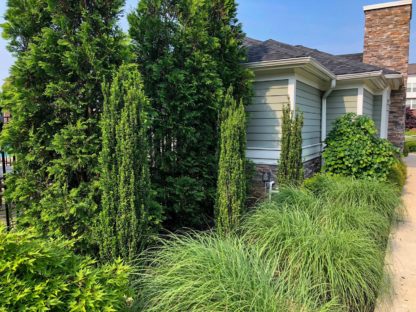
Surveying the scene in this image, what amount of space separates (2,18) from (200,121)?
8.57ft

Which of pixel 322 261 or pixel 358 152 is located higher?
pixel 358 152

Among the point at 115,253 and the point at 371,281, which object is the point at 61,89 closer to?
the point at 115,253

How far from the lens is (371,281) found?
9.34ft

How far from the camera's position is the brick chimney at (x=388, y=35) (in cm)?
1245

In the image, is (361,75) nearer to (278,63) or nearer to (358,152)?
(358,152)

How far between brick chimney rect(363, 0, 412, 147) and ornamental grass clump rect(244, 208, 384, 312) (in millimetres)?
12259

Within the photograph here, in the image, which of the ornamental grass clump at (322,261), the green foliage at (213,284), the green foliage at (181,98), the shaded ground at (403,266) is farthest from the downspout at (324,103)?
the green foliage at (213,284)

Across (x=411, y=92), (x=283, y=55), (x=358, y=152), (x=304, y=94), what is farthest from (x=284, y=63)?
(x=411, y=92)

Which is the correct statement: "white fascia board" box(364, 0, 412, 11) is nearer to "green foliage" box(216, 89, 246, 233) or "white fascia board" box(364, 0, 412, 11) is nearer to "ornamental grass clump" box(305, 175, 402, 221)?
"ornamental grass clump" box(305, 175, 402, 221)

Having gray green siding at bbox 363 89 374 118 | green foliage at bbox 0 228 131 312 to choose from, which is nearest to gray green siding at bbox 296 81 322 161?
gray green siding at bbox 363 89 374 118

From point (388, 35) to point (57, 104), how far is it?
1417 centimetres

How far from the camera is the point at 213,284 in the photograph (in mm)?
2115

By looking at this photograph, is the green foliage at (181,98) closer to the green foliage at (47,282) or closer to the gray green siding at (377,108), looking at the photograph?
the green foliage at (47,282)

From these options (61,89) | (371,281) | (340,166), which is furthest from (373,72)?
(61,89)
